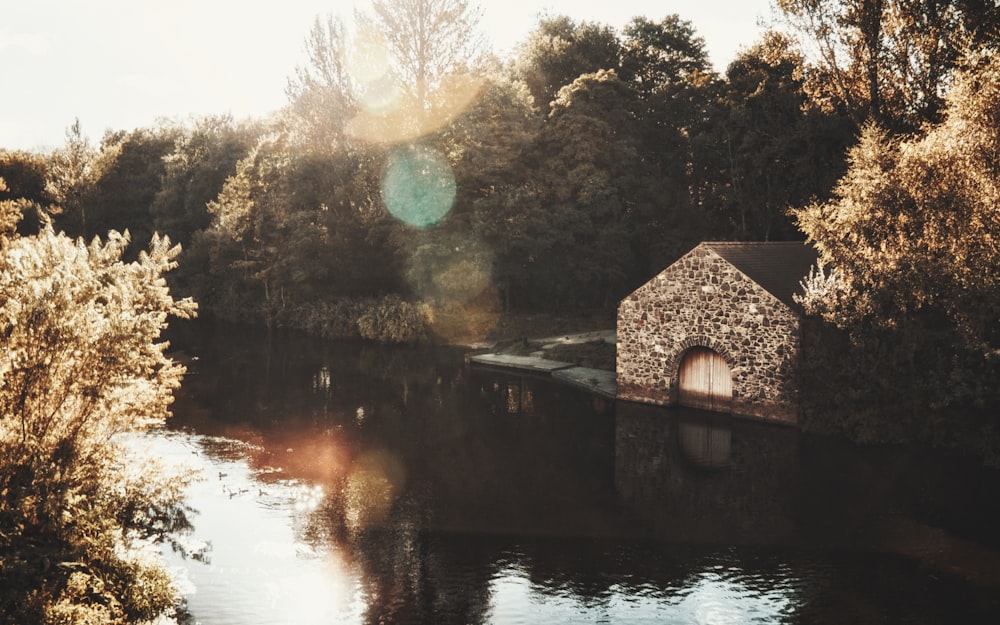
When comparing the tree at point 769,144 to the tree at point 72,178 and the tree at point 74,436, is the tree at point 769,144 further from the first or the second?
the tree at point 72,178

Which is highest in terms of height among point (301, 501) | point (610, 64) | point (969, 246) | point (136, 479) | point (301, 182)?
point (610, 64)

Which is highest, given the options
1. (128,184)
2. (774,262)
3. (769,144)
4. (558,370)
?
(128,184)

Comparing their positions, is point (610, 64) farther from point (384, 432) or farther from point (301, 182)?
point (384, 432)

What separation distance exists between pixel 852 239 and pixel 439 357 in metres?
19.8

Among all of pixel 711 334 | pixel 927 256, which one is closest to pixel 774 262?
A: pixel 711 334

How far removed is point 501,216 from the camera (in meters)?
38.2

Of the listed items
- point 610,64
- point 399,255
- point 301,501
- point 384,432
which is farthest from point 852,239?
point 610,64

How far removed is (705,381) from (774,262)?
4.19m

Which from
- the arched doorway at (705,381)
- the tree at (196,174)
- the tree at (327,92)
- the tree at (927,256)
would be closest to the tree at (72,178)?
the tree at (196,174)

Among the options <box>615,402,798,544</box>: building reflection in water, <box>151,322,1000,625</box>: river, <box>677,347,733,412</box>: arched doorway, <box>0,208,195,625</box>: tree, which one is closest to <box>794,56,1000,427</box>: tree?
<box>151,322,1000,625</box>: river

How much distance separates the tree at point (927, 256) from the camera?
1638cm

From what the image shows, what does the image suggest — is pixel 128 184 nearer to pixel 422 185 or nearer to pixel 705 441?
pixel 422 185

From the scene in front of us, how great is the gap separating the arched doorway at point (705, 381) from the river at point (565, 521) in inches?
32.2

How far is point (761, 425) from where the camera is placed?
20.1m
